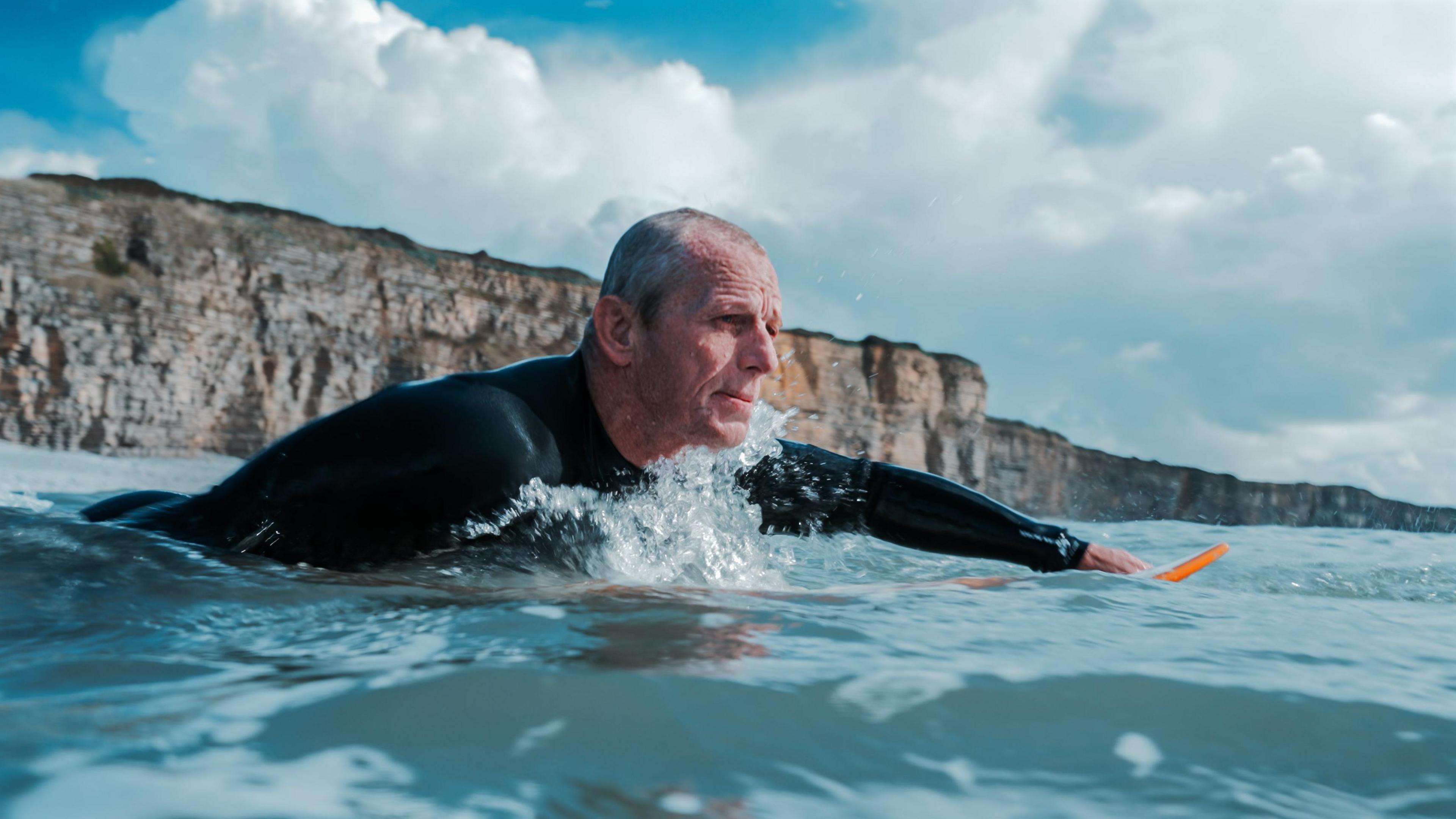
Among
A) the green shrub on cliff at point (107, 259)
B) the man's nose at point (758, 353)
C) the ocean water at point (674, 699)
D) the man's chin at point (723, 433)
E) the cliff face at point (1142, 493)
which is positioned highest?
the green shrub on cliff at point (107, 259)

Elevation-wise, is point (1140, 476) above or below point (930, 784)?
above

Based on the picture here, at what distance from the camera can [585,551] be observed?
2.70 metres

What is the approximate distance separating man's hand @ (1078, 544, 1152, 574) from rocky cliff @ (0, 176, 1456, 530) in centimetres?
1931

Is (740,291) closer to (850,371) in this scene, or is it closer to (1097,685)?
(1097,685)

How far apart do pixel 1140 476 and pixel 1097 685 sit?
3567 cm

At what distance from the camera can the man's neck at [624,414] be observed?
109 inches

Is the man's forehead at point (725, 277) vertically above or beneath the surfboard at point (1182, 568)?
above

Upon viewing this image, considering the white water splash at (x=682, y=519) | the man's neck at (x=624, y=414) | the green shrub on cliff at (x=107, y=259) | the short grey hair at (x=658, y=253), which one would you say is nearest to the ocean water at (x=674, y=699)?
the white water splash at (x=682, y=519)

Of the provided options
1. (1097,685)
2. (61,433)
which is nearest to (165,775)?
(1097,685)

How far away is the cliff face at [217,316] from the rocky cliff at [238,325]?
3 cm

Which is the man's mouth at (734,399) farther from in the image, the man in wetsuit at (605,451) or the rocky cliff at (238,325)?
the rocky cliff at (238,325)

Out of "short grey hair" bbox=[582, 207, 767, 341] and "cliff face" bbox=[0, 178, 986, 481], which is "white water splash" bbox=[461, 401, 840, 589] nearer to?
"short grey hair" bbox=[582, 207, 767, 341]

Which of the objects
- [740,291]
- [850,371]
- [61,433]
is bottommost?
[61,433]

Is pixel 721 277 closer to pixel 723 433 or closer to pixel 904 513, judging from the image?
pixel 723 433
